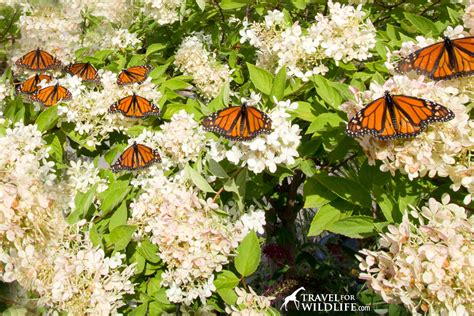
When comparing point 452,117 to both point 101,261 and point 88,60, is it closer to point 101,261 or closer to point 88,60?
point 101,261

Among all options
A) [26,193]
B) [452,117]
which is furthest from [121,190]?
[452,117]

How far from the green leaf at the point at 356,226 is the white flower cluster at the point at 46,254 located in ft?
1.92

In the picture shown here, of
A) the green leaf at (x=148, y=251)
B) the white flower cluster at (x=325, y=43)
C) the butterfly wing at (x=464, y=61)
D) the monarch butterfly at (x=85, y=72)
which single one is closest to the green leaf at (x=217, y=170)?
the green leaf at (x=148, y=251)

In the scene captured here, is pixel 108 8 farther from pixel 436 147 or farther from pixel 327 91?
pixel 436 147

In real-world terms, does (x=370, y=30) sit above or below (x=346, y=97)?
above

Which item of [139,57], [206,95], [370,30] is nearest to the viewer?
[370,30]

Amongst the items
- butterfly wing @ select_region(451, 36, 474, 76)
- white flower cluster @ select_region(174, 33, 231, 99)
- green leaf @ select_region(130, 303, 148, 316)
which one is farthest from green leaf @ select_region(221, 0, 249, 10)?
green leaf @ select_region(130, 303, 148, 316)

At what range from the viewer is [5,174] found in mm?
1180

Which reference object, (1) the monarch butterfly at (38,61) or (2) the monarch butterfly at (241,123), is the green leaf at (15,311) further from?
(1) the monarch butterfly at (38,61)

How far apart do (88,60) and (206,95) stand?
2.08ft

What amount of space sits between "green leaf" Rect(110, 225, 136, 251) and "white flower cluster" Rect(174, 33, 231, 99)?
0.90m

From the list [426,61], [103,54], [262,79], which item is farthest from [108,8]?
[426,61]

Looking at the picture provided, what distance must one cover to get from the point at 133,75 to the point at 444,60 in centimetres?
123

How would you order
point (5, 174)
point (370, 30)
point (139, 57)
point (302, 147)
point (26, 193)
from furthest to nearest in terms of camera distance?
point (139, 57), point (370, 30), point (302, 147), point (5, 174), point (26, 193)
